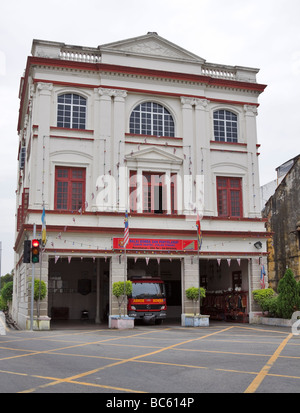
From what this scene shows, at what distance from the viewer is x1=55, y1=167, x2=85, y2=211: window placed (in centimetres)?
2512

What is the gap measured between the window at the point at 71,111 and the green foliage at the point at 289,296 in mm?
13357

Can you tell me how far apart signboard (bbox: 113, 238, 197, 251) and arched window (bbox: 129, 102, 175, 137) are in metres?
6.22

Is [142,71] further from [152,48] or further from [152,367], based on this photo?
[152,367]

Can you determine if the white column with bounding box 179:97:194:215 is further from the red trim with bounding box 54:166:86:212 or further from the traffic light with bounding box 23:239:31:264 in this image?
the traffic light with bounding box 23:239:31:264

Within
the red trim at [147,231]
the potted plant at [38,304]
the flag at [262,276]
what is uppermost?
the red trim at [147,231]

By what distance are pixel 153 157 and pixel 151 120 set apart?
2.31 meters

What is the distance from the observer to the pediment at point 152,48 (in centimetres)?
2717

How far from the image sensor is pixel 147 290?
24.8m

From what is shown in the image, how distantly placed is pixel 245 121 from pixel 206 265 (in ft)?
32.4

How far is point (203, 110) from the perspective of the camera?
2791cm

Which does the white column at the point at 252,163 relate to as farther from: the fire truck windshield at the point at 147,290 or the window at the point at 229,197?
the fire truck windshield at the point at 147,290

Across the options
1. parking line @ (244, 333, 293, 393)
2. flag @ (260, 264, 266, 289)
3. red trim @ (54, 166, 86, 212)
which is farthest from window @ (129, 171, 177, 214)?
parking line @ (244, 333, 293, 393)

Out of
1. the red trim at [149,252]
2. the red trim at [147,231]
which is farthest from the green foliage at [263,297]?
the red trim at [147,231]
